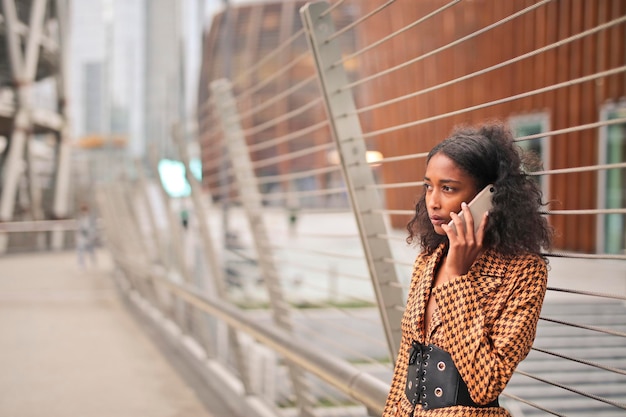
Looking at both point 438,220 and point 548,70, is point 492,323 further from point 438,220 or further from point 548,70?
point 548,70

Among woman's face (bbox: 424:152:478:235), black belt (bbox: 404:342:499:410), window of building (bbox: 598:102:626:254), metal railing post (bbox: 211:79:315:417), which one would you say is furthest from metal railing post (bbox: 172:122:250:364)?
window of building (bbox: 598:102:626:254)

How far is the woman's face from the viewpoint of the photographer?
1486mm

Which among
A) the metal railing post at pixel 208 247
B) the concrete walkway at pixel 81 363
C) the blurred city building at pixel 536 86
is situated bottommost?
the concrete walkway at pixel 81 363

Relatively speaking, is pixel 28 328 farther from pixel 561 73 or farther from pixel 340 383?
pixel 561 73

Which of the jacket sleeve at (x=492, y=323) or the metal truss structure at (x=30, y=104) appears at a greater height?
the metal truss structure at (x=30, y=104)

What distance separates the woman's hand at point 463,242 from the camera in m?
1.42

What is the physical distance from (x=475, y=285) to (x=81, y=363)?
18.0 ft

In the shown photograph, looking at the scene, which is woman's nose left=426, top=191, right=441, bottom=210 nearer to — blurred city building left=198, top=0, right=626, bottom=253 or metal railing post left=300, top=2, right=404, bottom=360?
metal railing post left=300, top=2, right=404, bottom=360

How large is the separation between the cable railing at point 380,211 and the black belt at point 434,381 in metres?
0.28

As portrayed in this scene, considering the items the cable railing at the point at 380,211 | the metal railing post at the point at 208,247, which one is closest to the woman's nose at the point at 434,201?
the cable railing at the point at 380,211

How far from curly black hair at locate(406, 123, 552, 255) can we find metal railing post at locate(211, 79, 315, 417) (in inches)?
94.8

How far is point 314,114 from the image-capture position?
55.9 meters

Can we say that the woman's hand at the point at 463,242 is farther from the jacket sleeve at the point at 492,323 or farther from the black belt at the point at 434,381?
the black belt at the point at 434,381

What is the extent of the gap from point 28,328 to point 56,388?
3254 mm
